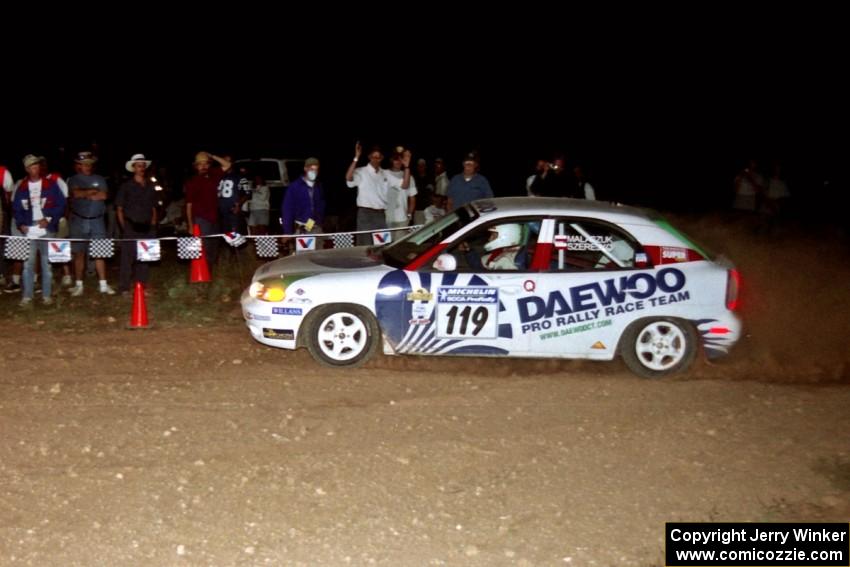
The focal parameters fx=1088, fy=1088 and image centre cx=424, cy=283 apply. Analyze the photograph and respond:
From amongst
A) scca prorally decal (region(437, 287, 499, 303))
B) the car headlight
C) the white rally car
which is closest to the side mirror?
the white rally car

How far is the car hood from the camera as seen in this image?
9539 mm

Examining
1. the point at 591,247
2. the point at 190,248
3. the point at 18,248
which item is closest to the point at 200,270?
the point at 190,248

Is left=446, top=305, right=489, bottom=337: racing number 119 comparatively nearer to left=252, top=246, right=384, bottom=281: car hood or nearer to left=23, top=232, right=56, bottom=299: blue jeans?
left=252, top=246, right=384, bottom=281: car hood

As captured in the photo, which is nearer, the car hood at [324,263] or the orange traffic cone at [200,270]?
the car hood at [324,263]

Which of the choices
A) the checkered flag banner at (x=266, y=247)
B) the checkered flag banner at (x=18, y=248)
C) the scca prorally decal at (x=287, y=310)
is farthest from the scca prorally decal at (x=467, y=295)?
the checkered flag banner at (x=18, y=248)

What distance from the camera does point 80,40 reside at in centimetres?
4162

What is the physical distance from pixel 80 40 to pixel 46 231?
31477 millimetres

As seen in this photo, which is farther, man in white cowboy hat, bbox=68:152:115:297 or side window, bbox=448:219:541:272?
man in white cowboy hat, bbox=68:152:115:297

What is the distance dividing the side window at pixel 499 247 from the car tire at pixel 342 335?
0.96m

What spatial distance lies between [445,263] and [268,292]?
5.15ft

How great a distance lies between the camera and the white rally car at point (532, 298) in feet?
30.4

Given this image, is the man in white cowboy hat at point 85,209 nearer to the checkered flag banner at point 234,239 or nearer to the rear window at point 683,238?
the checkered flag banner at point 234,239

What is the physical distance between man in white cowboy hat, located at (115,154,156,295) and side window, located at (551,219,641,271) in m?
5.71

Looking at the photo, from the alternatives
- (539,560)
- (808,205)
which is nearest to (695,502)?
(539,560)
